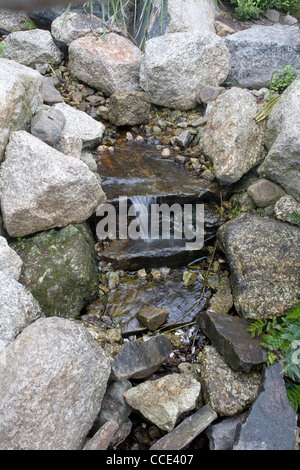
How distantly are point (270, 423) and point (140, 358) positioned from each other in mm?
1094

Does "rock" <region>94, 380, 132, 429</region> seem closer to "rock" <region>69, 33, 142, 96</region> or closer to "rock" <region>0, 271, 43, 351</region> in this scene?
"rock" <region>0, 271, 43, 351</region>

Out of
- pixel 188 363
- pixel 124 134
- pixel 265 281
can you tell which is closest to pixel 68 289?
pixel 188 363

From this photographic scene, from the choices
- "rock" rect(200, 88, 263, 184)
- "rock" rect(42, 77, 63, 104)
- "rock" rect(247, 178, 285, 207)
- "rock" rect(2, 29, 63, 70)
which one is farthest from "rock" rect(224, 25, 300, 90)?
"rock" rect(2, 29, 63, 70)

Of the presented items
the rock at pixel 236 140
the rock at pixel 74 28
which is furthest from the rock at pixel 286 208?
the rock at pixel 74 28

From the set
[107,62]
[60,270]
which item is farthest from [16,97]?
[107,62]

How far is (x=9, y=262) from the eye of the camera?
3418mm

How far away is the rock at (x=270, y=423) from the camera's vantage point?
2.58m

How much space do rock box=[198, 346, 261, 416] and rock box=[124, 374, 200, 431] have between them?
0.13m

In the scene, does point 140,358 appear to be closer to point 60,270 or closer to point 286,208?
point 60,270

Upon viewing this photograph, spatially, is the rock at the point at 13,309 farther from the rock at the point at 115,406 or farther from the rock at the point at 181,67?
the rock at the point at 181,67

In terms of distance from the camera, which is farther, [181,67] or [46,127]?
[181,67]

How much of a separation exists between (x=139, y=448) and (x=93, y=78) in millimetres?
5155

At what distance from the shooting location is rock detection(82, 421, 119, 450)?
261 centimetres
